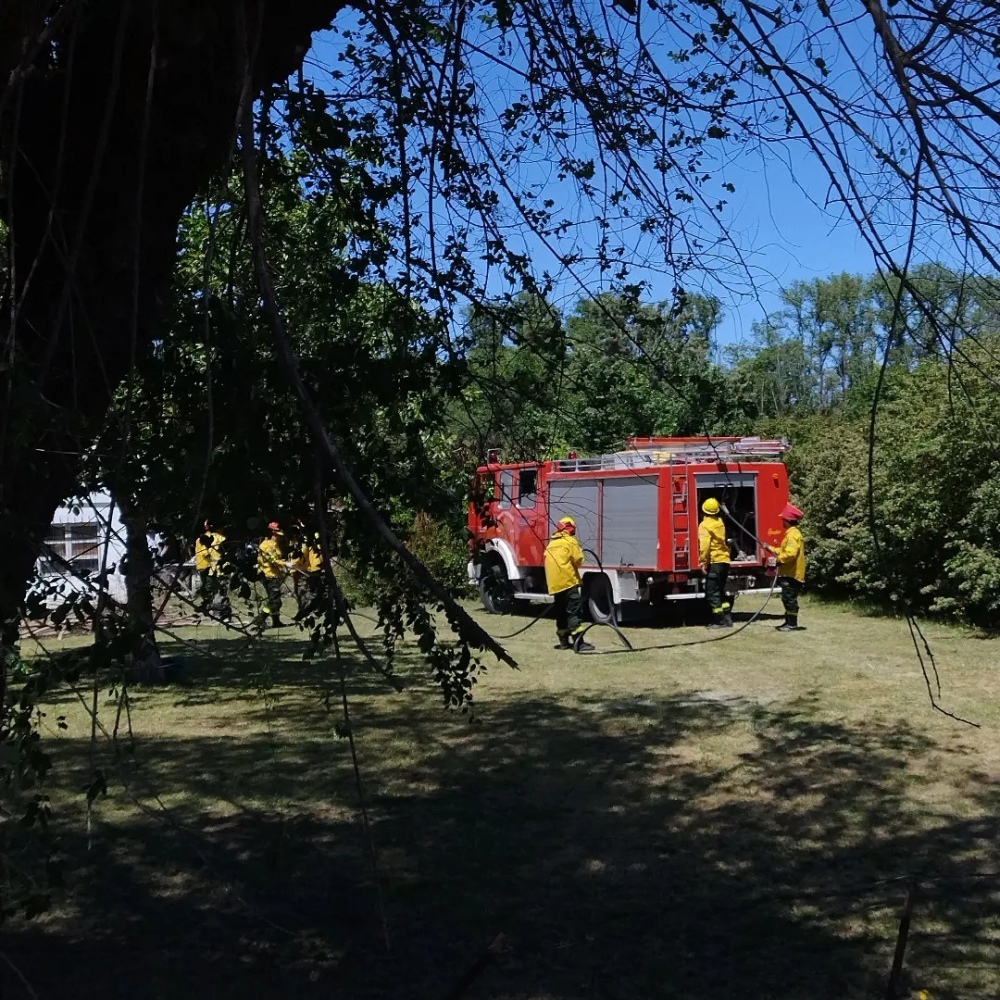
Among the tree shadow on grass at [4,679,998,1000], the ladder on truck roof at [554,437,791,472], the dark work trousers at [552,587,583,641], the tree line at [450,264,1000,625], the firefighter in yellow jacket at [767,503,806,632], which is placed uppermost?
Answer: the ladder on truck roof at [554,437,791,472]

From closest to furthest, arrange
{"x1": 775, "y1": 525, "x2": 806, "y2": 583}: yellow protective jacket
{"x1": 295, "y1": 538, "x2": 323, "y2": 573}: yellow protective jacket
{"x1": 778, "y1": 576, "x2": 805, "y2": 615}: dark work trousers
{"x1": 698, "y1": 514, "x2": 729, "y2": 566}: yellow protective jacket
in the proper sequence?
{"x1": 295, "y1": 538, "x2": 323, "y2": 573}: yellow protective jacket, {"x1": 775, "y1": 525, "x2": 806, "y2": 583}: yellow protective jacket, {"x1": 778, "y1": 576, "x2": 805, "y2": 615}: dark work trousers, {"x1": 698, "y1": 514, "x2": 729, "y2": 566}: yellow protective jacket

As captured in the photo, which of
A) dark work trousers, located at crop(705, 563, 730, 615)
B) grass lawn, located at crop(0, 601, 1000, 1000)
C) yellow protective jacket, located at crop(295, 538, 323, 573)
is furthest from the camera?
dark work trousers, located at crop(705, 563, 730, 615)

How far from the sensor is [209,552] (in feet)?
13.0

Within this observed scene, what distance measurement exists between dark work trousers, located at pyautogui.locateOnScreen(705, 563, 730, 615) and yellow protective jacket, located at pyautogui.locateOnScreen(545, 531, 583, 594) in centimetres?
266

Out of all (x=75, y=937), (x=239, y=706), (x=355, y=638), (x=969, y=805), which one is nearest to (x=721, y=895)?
(x=969, y=805)

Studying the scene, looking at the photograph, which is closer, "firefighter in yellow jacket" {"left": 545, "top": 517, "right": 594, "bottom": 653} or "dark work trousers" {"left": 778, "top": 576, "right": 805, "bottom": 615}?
"firefighter in yellow jacket" {"left": 545, "top": 517, "right": 594, "bottom": 653}

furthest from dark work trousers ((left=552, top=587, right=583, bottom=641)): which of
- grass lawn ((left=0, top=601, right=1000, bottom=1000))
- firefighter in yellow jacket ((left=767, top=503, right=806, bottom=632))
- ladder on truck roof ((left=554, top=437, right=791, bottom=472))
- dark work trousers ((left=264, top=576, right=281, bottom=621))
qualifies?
dark work trousers ((left=264, top=576, right=281, bottom=621))

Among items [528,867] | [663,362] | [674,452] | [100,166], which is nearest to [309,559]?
[100,166]

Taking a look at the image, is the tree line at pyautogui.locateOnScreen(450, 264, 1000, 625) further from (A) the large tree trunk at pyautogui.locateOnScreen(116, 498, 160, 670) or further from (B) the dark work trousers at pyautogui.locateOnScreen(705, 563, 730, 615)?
(B) the dark work trousers at pyautogui.locateOnScreen(705, 563, 730, 615)

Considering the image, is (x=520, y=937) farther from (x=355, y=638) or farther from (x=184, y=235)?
(x=184, y=235)

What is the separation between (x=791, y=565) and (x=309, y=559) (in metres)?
13.0

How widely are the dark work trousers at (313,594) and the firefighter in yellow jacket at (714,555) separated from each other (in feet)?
42.9

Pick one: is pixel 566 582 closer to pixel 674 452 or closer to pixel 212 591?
pixel 674 452

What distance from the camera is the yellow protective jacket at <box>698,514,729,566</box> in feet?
55.4
